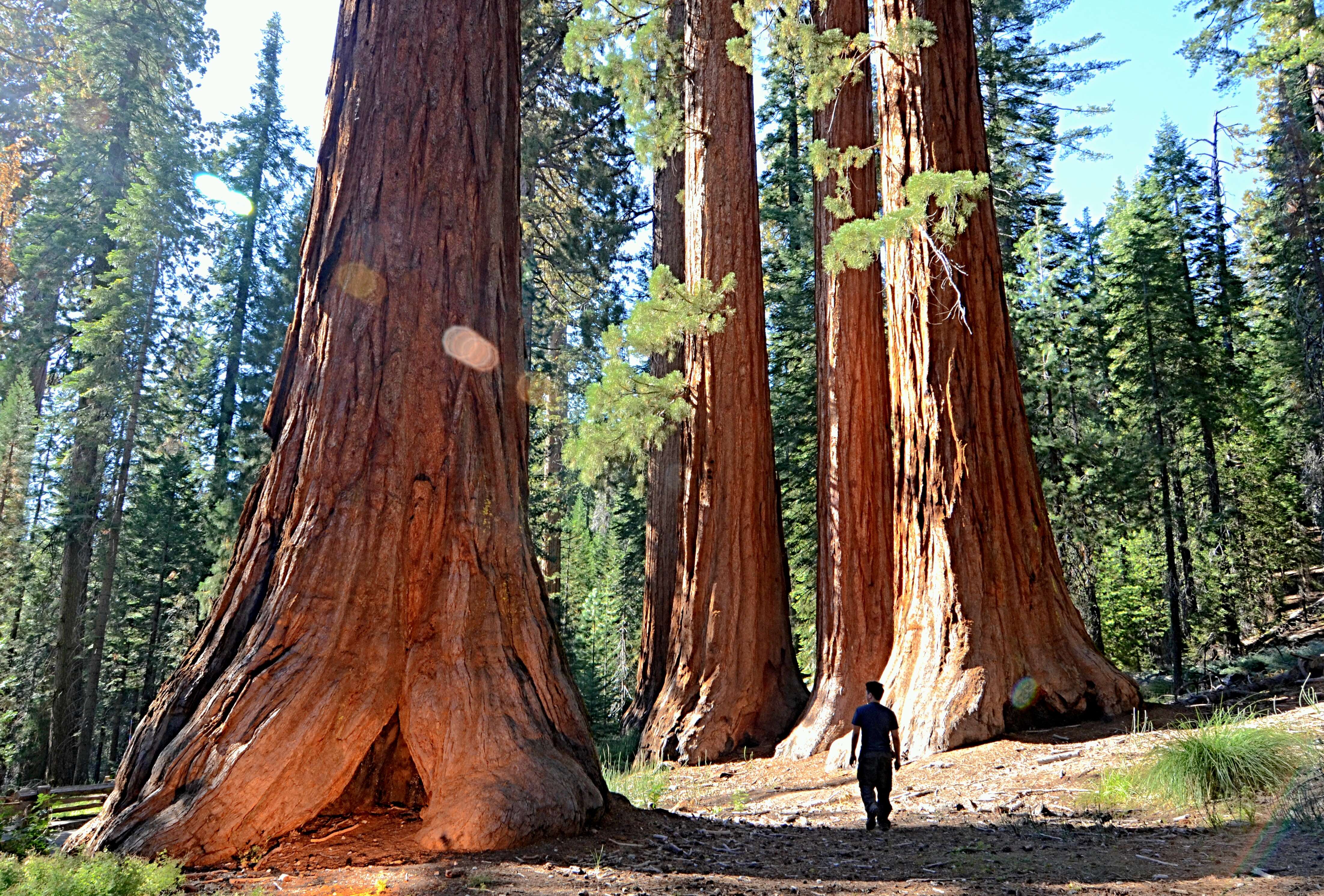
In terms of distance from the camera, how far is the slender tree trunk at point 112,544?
22703 mm

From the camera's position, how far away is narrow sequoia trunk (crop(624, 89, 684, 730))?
12.5 meters

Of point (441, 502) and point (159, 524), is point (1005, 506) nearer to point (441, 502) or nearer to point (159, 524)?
point (441, 502)

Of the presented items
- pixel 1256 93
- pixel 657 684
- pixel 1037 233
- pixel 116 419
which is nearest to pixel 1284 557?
pixel 1256 93

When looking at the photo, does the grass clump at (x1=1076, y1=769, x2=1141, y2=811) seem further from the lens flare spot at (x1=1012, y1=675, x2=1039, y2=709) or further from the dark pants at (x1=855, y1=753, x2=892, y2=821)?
the lens flare spot at (x1=1012, y1=675, x2=1039, y2=709)

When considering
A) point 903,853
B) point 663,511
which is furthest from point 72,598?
point 903,853

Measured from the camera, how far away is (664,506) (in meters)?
13.3

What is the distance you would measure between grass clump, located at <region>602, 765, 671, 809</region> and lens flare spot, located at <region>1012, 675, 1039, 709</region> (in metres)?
3.37

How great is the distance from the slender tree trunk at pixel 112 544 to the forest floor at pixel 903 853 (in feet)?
72.9

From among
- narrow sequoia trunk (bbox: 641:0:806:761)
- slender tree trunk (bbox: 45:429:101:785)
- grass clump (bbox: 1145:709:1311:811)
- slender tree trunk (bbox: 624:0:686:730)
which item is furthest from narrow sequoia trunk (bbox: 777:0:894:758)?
slender tree trunk (bbox: 45:429:101:785)

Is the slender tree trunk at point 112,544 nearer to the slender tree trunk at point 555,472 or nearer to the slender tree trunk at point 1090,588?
the slender tree trunk at point 555,472

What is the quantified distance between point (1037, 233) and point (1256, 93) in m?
11.4

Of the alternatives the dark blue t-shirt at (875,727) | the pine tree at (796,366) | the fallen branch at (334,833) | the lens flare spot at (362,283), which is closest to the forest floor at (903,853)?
the fallen branch at (334,833)

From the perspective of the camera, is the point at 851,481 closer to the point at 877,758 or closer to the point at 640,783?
the point at 640,783

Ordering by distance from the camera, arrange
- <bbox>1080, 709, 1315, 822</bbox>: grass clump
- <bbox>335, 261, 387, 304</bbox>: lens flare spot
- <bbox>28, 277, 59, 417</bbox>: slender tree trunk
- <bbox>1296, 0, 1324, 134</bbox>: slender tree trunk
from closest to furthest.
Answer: <bbox>335, 261, 387, 304</bbox>: lens flare spot, <bbox>1080, 709, 1315, 822</bbox>: grass clump, <bbox>1296, 0, 1324, 134</bbox>: slender tree trunk, <bbox>28, 277, 59, 417</bbox>: slender tree trunk
